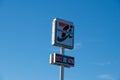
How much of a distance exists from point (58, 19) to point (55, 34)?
92.1 inches

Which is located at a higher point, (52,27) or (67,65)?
(52,27)

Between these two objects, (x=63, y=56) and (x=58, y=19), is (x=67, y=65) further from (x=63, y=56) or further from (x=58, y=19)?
(x=58, y=19)

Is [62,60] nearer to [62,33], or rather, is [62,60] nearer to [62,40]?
[62,40]

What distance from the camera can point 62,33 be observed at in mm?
73812

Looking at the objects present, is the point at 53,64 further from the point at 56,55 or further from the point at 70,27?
the point at 70,27

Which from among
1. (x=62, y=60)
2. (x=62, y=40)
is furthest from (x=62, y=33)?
(x=62, y=60)

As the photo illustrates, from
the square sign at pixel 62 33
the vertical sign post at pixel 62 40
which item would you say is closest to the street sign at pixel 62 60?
the vertical sign post at pixel 62 40

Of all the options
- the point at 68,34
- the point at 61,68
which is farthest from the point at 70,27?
the point at 61,68

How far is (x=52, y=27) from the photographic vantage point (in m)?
73.9

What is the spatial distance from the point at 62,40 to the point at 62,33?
2.98 ft

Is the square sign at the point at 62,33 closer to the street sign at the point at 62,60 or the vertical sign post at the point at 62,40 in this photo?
the vertical sign post at the point at 62,40

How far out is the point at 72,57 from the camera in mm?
73875

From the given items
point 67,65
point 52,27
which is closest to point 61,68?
point 67,65

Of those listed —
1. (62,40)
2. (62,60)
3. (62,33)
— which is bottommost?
(62,60)
